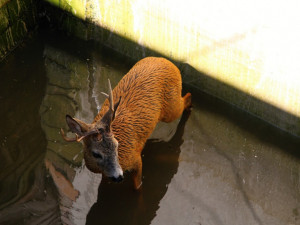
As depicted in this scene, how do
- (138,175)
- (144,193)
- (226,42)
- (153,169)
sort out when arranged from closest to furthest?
1. (138,175)
2. (144,193)
3. (153,169)
4. (226,42)

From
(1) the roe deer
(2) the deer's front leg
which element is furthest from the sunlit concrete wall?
(2) the deer's front leg

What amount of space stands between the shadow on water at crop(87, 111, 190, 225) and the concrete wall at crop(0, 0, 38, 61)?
2.61m

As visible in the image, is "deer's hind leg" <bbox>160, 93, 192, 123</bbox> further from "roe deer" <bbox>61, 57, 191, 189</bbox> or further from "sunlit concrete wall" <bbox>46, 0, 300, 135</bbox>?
"sunlit concrete wall" <bbox>46, 0, 300, 135</bbox>

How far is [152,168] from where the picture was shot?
5.48 meters

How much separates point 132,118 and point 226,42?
5.57ft

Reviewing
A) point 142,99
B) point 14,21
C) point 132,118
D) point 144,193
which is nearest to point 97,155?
point 132,118

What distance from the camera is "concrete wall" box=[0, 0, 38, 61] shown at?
21.7 ft

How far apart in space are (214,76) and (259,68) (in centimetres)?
65

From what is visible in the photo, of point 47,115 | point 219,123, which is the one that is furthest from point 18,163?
point 219,123

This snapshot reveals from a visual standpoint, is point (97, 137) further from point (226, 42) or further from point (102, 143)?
point (226, 42)

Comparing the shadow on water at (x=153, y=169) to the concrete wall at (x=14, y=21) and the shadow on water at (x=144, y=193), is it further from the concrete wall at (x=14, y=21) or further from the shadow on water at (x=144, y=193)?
the concrete wall at (x=14, y=21)

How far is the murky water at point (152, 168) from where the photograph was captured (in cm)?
505

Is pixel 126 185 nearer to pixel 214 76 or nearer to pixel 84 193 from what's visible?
pixel 84 193

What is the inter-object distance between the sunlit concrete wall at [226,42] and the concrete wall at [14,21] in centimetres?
75
